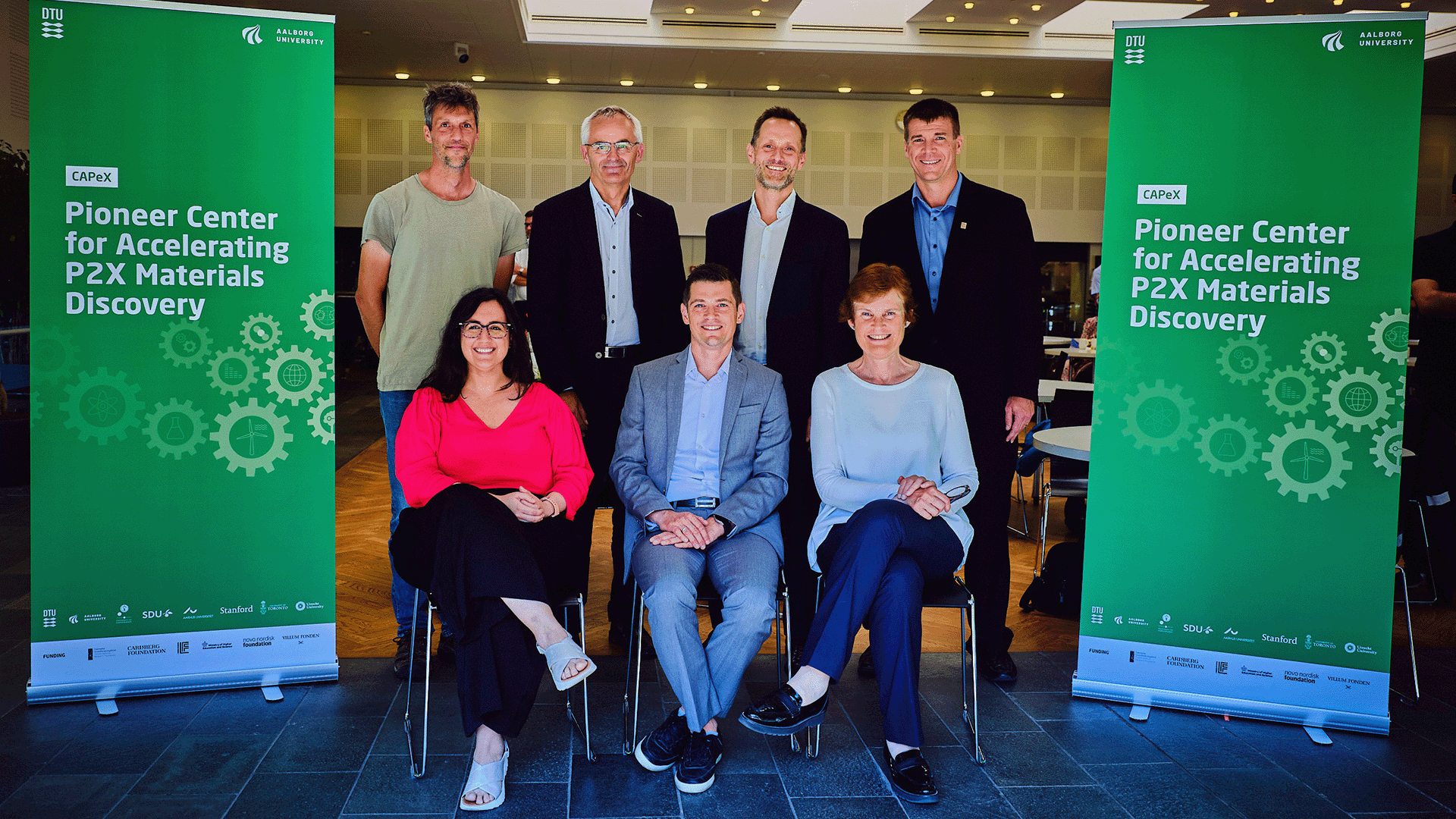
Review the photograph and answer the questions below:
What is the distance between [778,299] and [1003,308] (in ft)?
2.54

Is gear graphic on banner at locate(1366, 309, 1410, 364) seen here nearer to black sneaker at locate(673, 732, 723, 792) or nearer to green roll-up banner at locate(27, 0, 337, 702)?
black sneaker at locate(673, 732, 723, 792)

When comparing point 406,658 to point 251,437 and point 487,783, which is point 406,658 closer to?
point 251,437

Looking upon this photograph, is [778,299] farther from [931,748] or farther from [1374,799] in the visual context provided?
[1374,799]

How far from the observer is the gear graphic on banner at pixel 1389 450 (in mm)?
2957

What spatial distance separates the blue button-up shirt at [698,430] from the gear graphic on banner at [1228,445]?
148 centimetres

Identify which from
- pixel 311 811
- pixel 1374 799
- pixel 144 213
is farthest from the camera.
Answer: pixel 144 213

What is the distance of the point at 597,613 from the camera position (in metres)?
4.25

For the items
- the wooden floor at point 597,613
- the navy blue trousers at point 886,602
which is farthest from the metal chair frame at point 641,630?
the wooden floor at point 597,613

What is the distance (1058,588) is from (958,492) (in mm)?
1723

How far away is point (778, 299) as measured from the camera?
3410 mm

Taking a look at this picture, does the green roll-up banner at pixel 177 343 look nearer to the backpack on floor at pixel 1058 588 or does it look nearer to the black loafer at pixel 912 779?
the black loafer at pixel 912 779

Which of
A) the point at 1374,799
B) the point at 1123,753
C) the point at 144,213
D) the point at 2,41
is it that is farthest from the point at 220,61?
the point at 2,41

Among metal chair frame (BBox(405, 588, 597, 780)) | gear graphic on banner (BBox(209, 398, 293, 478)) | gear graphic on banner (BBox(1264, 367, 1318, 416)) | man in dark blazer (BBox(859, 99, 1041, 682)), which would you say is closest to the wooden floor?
man in dark blazer (BBox(859, 99, 1041, 682))

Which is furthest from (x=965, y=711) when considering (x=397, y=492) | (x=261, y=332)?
(x=261, y=332)
